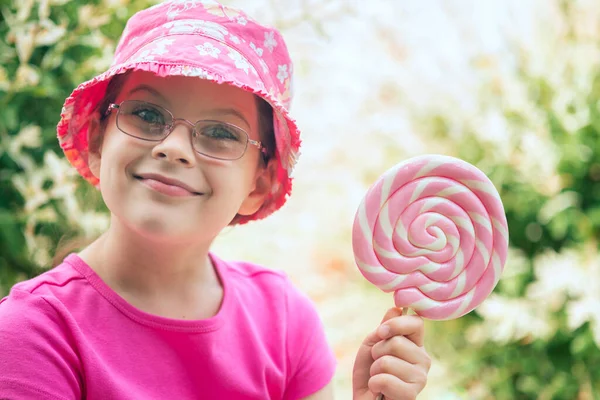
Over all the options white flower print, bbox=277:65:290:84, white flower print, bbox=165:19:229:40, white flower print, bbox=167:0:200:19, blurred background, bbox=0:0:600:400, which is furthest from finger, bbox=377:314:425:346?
blurred background, bbox=0:0:600:400

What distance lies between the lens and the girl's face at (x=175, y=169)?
1718 millimetres

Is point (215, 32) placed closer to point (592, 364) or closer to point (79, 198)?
point (79, 198)

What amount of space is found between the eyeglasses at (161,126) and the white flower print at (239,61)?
144 mm

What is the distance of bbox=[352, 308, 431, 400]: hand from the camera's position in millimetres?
1709

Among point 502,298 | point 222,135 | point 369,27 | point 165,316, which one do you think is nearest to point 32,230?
point 165,316

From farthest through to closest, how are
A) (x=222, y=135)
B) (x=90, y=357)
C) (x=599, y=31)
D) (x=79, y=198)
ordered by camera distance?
(x=599, y=31) < (x=79, y=198) < (x=222, y=135) < (x=90, y=357)

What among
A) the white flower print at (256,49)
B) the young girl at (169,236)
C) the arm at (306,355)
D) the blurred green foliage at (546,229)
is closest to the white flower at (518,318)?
the blurred green foliage at (546,229)

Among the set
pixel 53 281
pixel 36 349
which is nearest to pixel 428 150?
pixel 53 281

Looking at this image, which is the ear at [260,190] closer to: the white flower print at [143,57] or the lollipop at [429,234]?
the lollipop at [429,234]

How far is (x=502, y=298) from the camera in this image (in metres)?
3.60

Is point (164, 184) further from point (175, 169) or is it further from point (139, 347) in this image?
point (139, 347)

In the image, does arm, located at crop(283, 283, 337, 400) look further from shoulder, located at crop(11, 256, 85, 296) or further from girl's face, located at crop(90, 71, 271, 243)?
shoulder, located at crop(11, 256, 85, 296)

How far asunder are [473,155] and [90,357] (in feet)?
8.80

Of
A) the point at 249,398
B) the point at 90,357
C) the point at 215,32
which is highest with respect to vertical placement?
the point at 215,32
